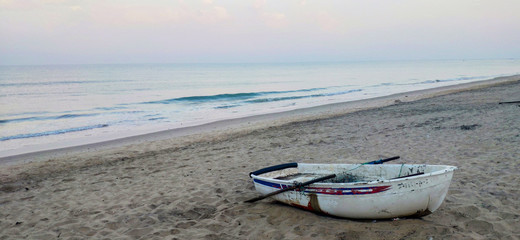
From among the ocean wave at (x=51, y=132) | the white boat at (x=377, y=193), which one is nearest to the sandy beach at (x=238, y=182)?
the white boat at (x=377, y=193)

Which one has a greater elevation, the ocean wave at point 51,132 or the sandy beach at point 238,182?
the ocean wave at point 51,132

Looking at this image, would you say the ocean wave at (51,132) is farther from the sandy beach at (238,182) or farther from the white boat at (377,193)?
the white boat at (377,193)

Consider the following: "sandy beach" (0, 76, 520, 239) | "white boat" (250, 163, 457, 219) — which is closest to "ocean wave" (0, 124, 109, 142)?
"sandy beach" (0, 76, 520, 239)

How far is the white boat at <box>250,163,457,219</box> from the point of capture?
4203 mm

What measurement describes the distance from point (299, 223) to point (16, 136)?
618 inches

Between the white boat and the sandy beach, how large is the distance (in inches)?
7.0

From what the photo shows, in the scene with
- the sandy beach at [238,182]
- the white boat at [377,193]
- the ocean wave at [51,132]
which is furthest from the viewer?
the ocean wave at [51,132]

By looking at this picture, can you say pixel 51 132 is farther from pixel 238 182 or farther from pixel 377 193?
pixel 377 193

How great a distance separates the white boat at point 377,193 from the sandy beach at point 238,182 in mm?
177

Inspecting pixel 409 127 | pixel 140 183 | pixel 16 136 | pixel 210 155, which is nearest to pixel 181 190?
pixel 140 183

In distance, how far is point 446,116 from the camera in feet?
42.9

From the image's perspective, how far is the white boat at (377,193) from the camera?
4.20m

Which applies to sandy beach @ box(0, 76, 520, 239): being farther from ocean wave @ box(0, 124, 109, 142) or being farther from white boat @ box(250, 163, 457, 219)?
ocean wave @ box(0, 124, 109, 142)

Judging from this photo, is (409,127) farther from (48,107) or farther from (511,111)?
(48,107)
